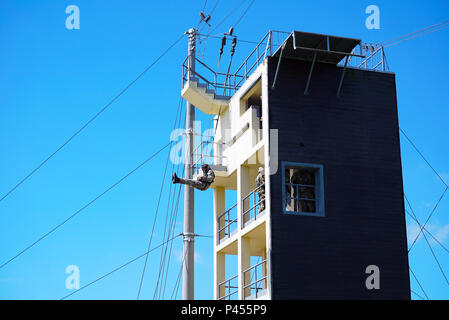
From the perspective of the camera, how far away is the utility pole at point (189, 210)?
3984 cm

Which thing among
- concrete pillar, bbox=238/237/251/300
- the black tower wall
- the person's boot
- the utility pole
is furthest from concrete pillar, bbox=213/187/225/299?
the black tower wall

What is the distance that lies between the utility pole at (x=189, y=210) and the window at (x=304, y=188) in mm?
6531

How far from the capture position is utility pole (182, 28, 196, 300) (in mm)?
39844

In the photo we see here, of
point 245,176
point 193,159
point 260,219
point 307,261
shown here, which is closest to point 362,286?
point 307,261

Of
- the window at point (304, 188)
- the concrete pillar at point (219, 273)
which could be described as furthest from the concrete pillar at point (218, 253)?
the window at point (304, 188)

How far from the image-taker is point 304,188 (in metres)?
35.1

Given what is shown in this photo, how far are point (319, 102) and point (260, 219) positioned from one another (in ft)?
20.2

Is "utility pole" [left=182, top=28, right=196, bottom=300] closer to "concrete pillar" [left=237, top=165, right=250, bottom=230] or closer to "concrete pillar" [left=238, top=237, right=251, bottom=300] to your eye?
"concrete pillar" [left=237, top=165, right=250, bottom=230]

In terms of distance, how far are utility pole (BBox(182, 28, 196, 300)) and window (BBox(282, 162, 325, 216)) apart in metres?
6.53

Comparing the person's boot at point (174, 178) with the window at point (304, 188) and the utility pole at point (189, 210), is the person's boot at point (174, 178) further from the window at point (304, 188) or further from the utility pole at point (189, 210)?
the window at point (304, 188)

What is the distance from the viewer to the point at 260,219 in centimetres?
3469

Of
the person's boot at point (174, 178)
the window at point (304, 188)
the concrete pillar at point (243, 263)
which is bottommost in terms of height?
the concrete pillar at point (243, 263)
